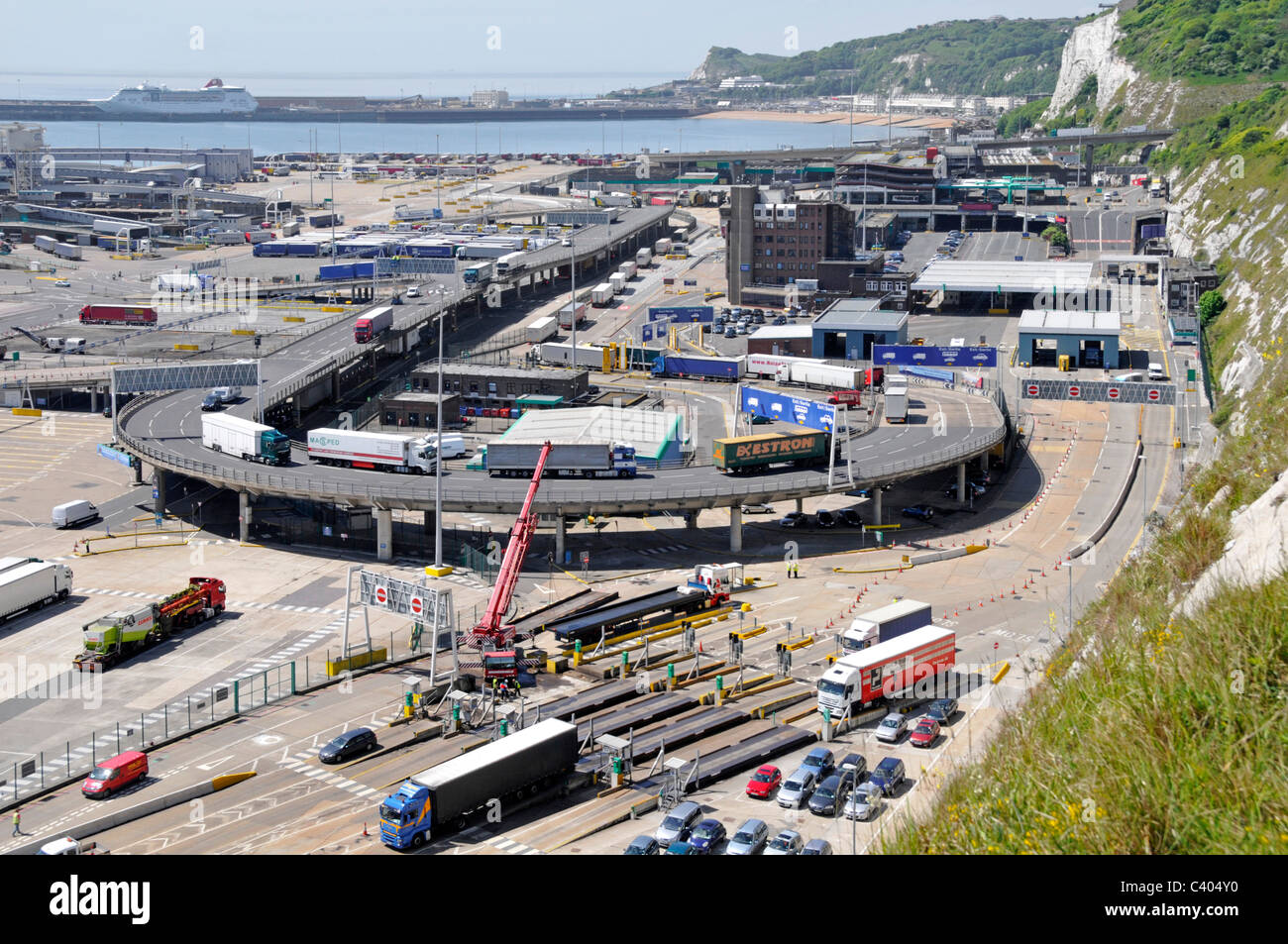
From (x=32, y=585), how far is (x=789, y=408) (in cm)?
3074

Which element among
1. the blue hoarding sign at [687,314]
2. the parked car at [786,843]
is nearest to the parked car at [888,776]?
the parked car at [786,843]

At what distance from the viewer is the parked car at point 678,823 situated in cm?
2653

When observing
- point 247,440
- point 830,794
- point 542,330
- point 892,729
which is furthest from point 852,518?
point 542,330

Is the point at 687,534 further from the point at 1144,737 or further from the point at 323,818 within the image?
the point at 1144,737

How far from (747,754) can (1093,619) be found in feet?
30.8

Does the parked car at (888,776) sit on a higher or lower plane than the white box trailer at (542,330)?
lower

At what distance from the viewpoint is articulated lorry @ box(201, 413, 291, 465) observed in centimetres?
5331

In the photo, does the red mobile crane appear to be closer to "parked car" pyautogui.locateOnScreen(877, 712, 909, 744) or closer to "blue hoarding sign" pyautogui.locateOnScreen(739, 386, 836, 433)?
"parked car" pyautogui.locateOnScreen(877, 712, 909, 744)

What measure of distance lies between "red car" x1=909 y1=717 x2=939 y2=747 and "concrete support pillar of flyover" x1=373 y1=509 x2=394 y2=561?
23166 mm

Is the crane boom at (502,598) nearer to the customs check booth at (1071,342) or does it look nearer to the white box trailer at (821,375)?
the white box trailer at (821,375)

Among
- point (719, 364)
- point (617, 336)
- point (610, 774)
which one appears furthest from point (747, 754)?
point (617, 336)

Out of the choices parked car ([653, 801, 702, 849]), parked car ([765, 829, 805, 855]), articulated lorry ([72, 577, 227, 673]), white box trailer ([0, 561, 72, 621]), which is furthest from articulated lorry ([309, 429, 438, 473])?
parked car ([765, 829, 805, 855])

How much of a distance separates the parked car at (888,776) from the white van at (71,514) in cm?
3641

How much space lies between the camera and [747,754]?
31766mm
